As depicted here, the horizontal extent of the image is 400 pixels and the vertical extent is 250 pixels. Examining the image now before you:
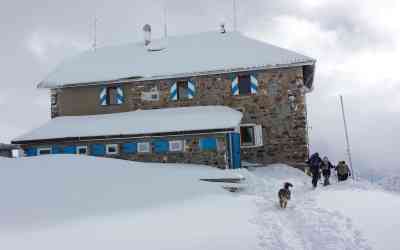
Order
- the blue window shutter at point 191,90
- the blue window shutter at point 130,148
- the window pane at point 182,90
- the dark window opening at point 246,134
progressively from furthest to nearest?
the window pane at point 182,90, the blue window shutter at point 191,90, the dark window opening at point 246,134, the blue window shutter at point 130,148

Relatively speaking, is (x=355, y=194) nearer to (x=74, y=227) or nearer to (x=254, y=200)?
(x=254, y=200)

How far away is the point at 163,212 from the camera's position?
8.97 metres

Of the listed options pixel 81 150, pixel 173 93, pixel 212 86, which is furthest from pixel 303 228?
pixel 173 93

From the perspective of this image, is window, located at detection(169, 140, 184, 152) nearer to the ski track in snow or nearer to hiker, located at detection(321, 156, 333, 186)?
hiker, located at detection(321, 156, 333, 186)

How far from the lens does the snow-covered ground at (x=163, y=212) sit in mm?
7172

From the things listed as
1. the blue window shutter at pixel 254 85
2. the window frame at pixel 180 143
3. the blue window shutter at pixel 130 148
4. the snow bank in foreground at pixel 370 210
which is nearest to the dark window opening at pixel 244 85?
the blue window shutter at pixel 254 85

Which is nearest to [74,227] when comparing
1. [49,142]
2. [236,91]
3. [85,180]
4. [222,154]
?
[85,180]

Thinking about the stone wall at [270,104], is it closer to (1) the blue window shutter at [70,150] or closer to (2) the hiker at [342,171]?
(2) the hiker at [342,171]

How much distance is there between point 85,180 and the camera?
35.4ft

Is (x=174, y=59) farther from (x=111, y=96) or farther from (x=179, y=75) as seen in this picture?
(x=111, y=96)

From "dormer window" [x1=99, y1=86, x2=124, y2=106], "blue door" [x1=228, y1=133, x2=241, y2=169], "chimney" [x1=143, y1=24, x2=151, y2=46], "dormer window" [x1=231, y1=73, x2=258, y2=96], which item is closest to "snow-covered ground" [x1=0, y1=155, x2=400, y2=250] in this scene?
"blue door" [x1=228, y1=133, x2=241, y2=169]

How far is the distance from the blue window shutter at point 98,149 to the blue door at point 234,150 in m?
5.92

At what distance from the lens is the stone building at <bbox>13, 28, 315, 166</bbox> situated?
1902cm

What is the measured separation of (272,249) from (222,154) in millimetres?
9603
